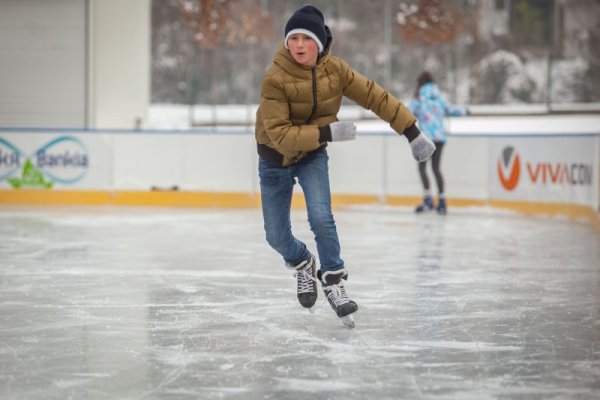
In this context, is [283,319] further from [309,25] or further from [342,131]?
[309,25]

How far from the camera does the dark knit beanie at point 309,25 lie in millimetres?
5051

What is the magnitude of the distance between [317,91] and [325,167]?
41 centimetres

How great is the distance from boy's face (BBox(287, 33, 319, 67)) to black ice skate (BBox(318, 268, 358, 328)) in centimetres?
100

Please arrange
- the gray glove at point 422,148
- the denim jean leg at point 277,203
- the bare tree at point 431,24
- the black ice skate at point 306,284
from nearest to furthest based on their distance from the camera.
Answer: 1. the gray glove at point 422,148
2. the denim jean leg at point 277,203
3. the black ice skate at point 306,284
4. the bare tree at point 431,24

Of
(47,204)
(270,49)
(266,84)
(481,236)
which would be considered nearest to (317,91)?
(266,84)

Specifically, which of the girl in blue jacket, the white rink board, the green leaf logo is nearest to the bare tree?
the white rink board

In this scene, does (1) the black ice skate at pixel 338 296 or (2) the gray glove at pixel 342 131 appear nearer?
(2) the gray glove at pixel 342 131

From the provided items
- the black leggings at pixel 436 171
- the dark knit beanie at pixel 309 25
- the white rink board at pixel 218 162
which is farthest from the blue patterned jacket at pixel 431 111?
the dark knit beanie at pixel 309 25

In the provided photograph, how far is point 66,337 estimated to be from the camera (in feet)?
16.7

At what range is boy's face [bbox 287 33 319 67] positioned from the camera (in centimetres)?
504

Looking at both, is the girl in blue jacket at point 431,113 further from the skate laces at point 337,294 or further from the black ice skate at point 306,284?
the skate laces at point 337,294

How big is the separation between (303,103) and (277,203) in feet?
1.80

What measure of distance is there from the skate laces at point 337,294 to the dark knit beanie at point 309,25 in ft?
3.68

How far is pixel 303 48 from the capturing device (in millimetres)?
5031
